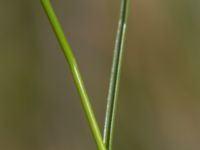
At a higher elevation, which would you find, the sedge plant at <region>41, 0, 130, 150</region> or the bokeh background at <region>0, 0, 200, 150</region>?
the sedge plant at <region>41, 0, 130, 150</region>

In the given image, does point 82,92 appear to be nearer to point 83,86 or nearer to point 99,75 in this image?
point 83,86

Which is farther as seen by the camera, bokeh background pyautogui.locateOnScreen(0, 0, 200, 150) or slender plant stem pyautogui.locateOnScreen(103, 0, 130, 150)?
bokeh background pyautogui.locateOnScreen(0, 0, 200, 150)

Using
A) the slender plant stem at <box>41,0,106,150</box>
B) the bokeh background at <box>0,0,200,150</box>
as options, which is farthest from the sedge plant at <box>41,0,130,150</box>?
the bokeh background at <box>0,0,200,150</box>

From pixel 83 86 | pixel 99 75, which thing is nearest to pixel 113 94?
pixel 83 86

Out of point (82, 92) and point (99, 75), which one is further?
point (99, 75)

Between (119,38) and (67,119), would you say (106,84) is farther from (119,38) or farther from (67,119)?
(119,38)

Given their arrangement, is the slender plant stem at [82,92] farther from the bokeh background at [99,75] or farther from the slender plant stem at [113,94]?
the bokeh background at [99,75]

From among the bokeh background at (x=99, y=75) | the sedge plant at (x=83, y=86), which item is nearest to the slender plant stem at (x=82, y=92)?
the sedge plant at (x=83, y=86)

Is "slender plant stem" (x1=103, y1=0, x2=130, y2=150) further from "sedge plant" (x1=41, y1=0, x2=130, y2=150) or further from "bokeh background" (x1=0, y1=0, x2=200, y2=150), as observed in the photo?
"bokeh background" (x1=0, y1=0, x2=200, y2=150)
